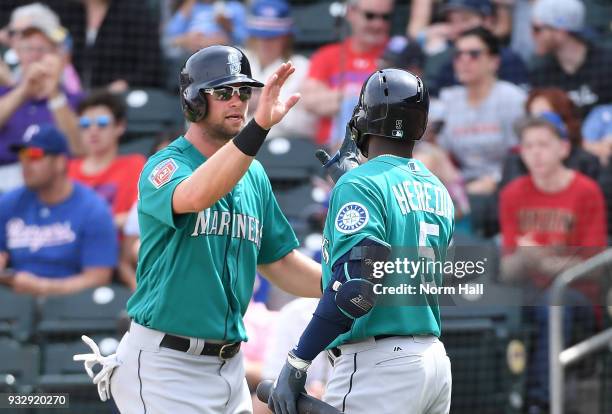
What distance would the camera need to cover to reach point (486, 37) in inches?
315

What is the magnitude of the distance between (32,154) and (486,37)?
302 centimetres

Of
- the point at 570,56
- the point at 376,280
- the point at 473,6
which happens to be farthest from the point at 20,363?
the point at 570,56

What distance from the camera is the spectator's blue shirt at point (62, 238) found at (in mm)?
7359

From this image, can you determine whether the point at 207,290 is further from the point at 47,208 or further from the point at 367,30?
the point at 367,30

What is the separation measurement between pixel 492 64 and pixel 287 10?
152 cm

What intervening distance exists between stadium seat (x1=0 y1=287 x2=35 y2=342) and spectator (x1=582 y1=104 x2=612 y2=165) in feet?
11.7

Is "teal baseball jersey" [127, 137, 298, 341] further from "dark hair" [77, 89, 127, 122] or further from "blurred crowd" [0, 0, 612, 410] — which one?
"dark hair" [77, 89, 127, 122]

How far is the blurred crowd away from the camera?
7.38 m

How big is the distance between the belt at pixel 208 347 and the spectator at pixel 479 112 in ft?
12.6

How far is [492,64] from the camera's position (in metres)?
8.00

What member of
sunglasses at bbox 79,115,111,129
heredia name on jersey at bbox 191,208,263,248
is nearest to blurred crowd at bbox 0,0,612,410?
sunglasses at bbox 79,115,111,129

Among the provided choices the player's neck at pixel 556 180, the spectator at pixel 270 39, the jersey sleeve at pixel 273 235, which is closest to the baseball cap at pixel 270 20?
the spectator at pixel 270 39

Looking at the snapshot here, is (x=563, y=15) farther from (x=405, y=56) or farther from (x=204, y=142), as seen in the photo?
(x=204, y=142)

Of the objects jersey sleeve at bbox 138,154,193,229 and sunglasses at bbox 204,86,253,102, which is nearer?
jersey sleeve at bbox 138,154,193,229
